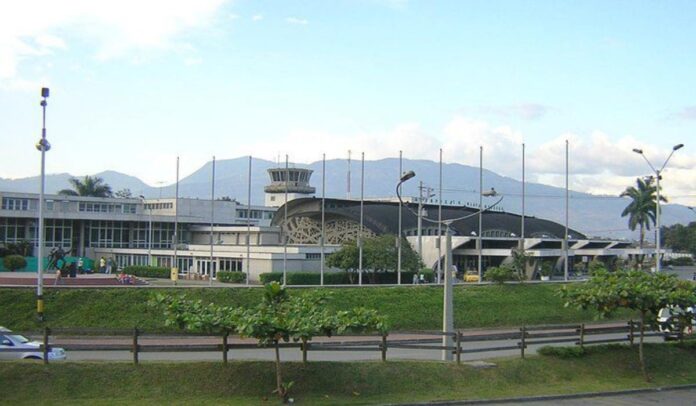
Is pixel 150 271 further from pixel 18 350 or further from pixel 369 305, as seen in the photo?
pixel 18 350

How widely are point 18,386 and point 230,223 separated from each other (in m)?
76.8

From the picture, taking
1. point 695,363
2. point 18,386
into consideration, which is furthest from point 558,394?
point 18,386

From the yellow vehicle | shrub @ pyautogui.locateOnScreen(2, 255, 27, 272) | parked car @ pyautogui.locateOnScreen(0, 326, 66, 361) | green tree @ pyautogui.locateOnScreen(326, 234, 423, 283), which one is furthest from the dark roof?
parked car @ pyautogui.locateOnScreen(0, 326, 66, 361)

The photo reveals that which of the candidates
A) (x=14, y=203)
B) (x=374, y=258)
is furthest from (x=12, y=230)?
(x=374, y=258)

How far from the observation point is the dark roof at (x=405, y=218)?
78.4 meters

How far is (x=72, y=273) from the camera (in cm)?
5297

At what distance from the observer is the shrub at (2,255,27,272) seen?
197 feet

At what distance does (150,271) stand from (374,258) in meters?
21.7

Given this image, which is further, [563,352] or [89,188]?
[89,188]

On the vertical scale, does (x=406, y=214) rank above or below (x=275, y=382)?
above

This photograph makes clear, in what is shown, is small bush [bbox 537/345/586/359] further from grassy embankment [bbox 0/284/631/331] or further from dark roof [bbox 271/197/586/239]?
dark roof [bbox 271/197/586/239]

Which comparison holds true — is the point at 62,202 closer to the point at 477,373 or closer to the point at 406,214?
the point at 406,214

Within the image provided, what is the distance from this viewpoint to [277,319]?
17.7 meters

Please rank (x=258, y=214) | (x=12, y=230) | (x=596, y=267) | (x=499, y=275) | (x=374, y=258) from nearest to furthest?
(x=596, y=267)
(x=499, y=275)
(x=374, y=258)
(x=12, y=230)
(x=258, y=214)
